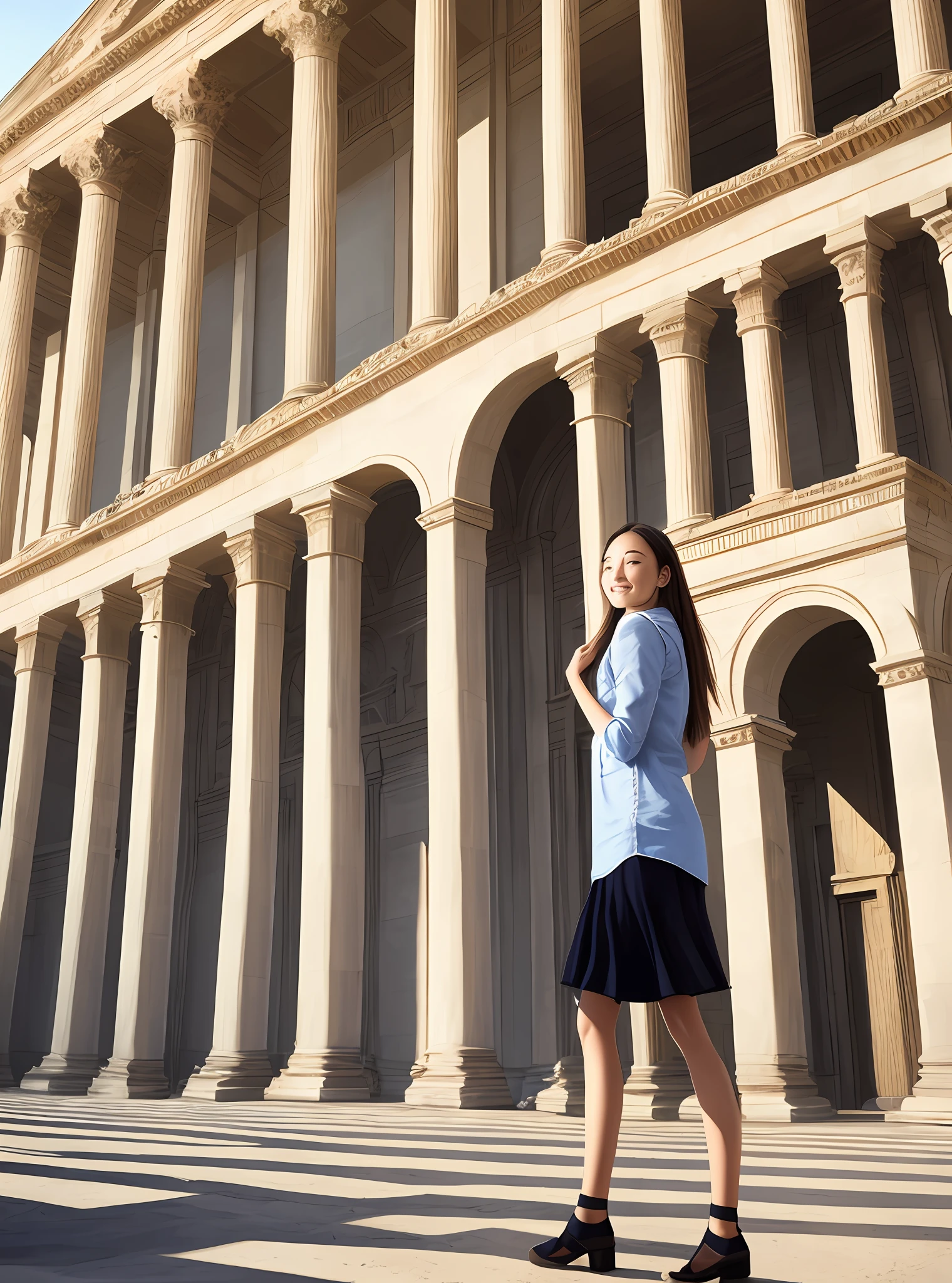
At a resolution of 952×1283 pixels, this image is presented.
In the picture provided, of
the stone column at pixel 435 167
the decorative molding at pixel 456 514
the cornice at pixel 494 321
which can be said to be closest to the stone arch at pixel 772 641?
the cornice at pixel 494 321

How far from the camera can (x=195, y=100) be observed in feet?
82.5

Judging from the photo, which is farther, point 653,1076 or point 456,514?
point 456,514

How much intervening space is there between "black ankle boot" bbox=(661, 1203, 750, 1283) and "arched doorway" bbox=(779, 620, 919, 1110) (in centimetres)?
1546

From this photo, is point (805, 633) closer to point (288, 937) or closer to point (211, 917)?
point (288, 937)

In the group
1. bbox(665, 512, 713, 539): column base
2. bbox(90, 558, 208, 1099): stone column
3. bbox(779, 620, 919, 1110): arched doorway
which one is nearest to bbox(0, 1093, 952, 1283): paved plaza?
bbox(665, 512, 713, 539): column base

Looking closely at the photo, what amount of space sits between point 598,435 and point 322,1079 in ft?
31.3

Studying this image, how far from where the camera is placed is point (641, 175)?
2380 cm

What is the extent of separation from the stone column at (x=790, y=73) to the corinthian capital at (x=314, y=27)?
9.37 metres

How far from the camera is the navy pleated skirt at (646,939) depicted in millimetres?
3895

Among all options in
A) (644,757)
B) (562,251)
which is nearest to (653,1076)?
(644,757)

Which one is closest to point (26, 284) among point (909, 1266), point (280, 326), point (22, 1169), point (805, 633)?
point (280, 326)

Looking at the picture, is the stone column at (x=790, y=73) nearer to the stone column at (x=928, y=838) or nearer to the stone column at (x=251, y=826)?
the stone column at (x=928, y=838)

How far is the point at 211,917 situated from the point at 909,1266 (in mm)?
26736

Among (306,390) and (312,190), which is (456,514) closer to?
(306,390)
